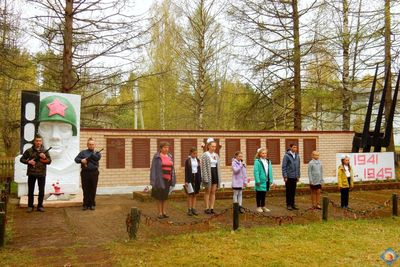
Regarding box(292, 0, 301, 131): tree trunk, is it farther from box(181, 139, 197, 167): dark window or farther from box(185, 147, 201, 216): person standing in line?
box(185, 147, 201, 216): person standing in line

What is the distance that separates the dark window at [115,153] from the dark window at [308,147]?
704 centimetres

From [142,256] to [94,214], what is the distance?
3.88 m

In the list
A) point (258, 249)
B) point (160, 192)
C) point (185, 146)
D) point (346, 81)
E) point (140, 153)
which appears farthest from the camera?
point (346, 81)

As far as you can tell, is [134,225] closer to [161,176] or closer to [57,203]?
[161,176]

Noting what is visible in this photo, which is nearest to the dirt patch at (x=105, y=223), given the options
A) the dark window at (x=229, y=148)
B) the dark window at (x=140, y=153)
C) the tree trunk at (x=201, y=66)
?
the dark window at (x=140, y=153)

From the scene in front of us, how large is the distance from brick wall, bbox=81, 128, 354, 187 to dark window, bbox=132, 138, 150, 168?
11 cm

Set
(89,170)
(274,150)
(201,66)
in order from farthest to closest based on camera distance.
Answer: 1. (201,66)
2. (274,150)
3. (89,170)

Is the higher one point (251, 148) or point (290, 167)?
point (251, 148)

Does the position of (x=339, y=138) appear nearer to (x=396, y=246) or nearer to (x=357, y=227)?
(x=357, y=227)

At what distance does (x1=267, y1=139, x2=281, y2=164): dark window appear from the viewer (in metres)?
15.2

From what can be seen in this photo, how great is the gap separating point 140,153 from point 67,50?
15.1 ft

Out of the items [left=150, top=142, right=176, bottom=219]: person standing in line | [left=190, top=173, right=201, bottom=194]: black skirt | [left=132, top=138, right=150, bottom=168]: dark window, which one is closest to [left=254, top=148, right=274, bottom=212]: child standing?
[left=190, top=173, right=201, bottom=194]: black skirt

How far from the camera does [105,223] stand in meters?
8.19

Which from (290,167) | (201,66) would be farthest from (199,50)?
(290,167)
